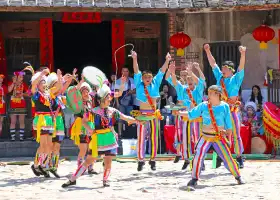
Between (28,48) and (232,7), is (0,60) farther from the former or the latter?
(232,7)

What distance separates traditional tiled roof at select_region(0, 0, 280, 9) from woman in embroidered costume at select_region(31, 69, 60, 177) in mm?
4356

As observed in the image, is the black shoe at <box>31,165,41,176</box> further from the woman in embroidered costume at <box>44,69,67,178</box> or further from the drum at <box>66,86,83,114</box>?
the drum at <box>66,86,83,114</box>

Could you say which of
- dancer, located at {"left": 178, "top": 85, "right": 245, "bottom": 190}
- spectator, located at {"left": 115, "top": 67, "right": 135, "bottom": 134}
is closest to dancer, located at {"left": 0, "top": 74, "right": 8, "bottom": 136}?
spectator, located at {"left": 115, "top": 67, "right": 135, "bottom": 134}

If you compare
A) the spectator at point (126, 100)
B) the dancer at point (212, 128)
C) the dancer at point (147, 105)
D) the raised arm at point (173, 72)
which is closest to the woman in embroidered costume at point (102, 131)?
the dancer at point (212, 128)

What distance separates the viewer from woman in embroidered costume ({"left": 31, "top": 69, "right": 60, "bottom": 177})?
11.0m

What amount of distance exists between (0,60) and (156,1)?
410 centimetres

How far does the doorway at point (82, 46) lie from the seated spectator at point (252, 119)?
5.51m

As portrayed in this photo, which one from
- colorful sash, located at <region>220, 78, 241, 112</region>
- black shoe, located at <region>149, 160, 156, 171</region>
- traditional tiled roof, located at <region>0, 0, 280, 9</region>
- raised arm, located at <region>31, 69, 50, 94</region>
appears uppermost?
traditional tiled roof, located at <region>0, 0, 280, 9</region>

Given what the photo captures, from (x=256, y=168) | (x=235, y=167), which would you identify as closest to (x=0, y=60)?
(x=256, y=168)

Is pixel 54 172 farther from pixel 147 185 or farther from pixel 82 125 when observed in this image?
pixel 147 185

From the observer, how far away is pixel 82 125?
10930 mm

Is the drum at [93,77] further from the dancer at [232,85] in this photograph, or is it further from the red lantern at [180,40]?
the red lantern at [180,40]

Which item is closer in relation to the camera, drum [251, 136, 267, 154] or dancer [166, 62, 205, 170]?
dancer [166, 62, 205, 170]

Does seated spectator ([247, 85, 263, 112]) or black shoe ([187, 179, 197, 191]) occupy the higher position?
seated spectator ([247, 85, 263, 112])
